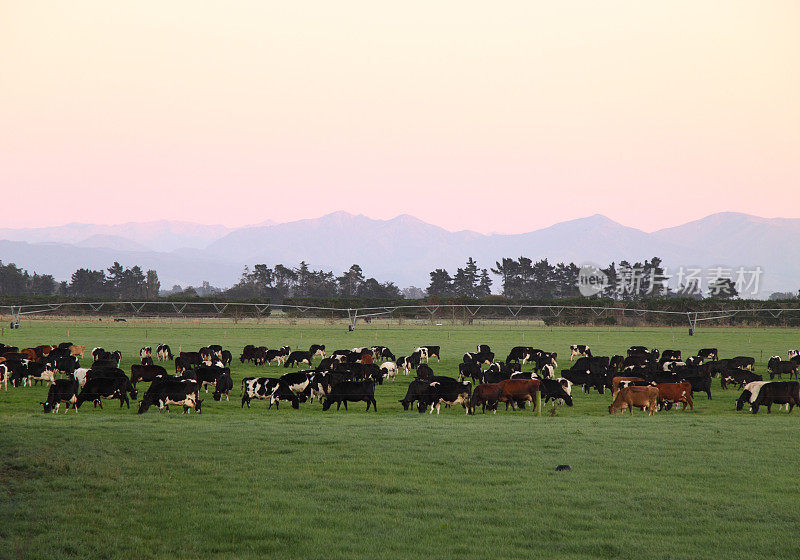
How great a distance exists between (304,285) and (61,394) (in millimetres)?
158686

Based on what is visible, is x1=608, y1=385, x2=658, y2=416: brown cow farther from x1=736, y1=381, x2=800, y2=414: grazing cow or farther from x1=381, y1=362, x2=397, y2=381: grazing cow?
x1=381, y1=362, x2=397, y2=381: grazing cow

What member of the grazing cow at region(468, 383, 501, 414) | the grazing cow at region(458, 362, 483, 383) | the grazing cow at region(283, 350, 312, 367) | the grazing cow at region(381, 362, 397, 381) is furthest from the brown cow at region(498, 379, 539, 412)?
the grazing cow at region(283, 350, 312, 367)

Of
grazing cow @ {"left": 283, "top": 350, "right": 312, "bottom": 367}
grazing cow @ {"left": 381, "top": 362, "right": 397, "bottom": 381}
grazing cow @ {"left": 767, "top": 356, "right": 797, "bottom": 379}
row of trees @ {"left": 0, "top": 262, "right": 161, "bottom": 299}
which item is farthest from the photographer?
row of trees @ {"left": 0, "top": 262, "right": 161, "bottom": 299}

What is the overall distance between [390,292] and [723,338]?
403ft

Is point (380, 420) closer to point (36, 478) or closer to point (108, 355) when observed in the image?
point (36, 478)

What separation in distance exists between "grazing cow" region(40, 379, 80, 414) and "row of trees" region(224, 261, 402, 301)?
148m

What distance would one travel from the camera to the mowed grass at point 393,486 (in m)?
9.47

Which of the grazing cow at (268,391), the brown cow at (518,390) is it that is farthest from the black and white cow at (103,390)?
the brown cow at (518,390)

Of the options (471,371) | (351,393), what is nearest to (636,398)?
(351,393)

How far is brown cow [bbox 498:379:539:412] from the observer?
79.0 feet

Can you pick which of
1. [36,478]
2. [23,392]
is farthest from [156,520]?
[23,392]

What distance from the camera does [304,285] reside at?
590 feet

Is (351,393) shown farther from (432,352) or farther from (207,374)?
(432,352)

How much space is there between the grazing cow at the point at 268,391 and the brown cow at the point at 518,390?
679cm
